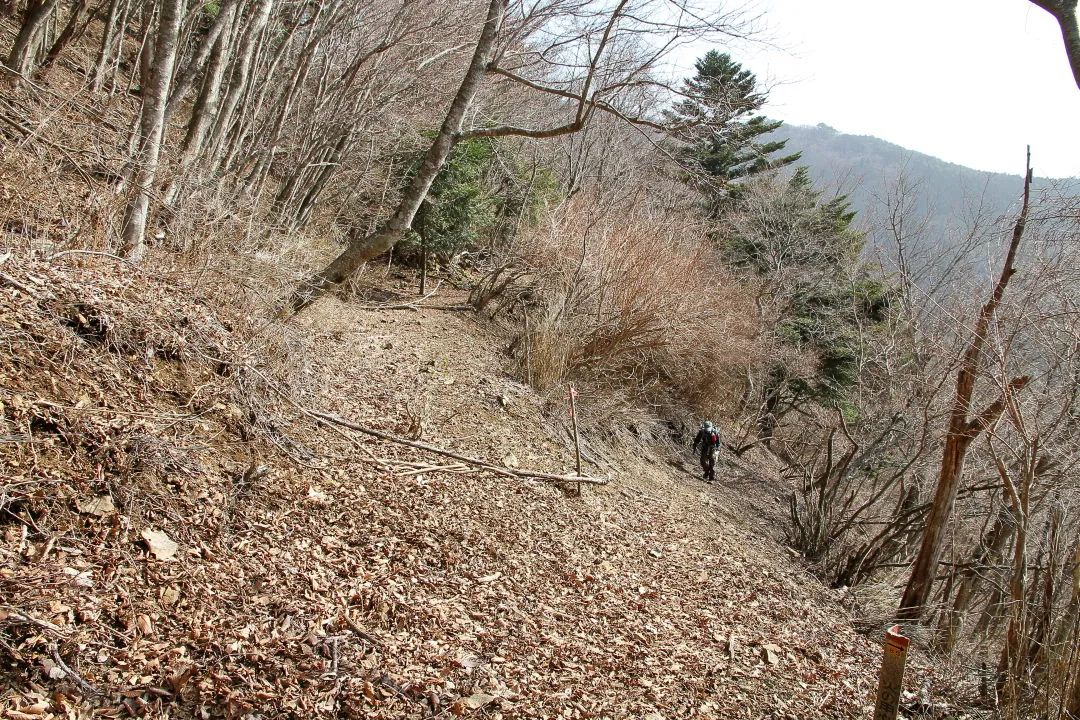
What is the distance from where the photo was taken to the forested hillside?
3.19 meters

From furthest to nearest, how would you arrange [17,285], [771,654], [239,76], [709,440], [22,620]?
[709,440], [239,76], [771,654], [17,285], [22,620]

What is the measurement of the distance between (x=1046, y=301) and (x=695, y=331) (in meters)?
7.09

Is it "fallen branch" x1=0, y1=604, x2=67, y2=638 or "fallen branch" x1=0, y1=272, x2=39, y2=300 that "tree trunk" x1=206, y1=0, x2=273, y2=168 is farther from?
"fallen branch" x1=0, y1=604, x2=67, y2=638

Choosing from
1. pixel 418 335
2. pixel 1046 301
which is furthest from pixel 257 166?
pixel 1046 301

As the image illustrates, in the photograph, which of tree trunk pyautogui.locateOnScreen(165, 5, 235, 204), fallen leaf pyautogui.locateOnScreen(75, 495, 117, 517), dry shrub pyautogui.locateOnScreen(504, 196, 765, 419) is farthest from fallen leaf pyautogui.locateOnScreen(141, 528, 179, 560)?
dry shrub pyautogui.locateOnScreen(504, 196, 765, 419)

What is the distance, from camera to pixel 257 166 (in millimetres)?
9398

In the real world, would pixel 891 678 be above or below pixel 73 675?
above

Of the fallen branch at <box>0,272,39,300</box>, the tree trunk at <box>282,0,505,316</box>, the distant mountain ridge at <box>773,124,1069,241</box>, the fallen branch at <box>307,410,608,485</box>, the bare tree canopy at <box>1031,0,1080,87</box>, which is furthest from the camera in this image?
the distant mountain ridge at <box>773,124,1069,241</box>

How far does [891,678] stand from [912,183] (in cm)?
1393

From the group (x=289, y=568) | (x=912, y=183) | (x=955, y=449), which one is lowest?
(x=289, y=568)

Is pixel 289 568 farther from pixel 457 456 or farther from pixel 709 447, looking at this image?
pixel 709 447

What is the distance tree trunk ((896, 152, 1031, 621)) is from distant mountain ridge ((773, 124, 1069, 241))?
1.02m

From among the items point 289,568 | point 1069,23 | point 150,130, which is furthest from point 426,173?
point 1069,23

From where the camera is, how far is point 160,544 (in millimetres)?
3326
